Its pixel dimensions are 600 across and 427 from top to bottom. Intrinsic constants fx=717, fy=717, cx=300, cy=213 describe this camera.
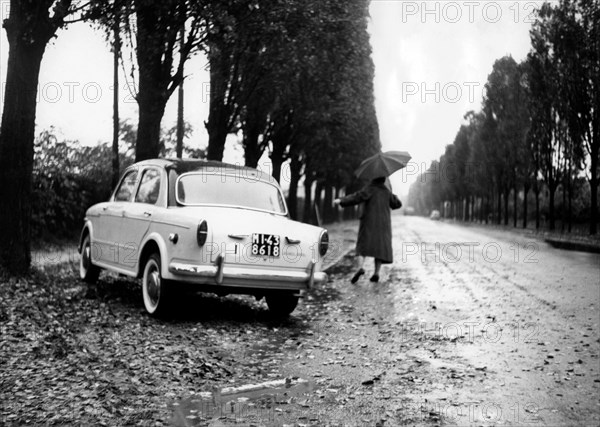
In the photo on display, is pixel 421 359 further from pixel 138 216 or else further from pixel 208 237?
pixel 138 216

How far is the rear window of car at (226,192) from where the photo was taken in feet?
29.9

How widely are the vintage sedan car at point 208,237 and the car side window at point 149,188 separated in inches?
0.6

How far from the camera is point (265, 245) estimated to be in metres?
8.38

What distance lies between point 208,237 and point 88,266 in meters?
3.96

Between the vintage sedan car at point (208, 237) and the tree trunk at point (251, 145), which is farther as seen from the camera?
the tree trunk at point (251, 145)

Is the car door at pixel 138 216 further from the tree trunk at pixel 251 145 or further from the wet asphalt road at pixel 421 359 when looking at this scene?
the tree trunk at pixel 251 145

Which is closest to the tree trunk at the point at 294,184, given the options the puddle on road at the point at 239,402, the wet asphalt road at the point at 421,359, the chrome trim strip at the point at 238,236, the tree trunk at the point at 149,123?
the tree trunk at the point at 149,123

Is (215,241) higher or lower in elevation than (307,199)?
lower

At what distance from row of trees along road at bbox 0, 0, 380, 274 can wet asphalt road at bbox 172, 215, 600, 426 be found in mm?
4736

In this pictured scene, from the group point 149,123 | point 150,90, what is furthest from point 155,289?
point 150,90

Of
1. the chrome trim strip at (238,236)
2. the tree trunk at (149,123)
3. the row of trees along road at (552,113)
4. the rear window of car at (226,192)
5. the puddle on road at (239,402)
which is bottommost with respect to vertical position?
the puddle on road at (239,402)

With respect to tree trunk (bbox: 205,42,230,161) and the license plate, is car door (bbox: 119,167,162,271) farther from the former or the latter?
tree trunk (bbox: 205,42,230,161)

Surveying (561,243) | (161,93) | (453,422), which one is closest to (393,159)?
(161,93)

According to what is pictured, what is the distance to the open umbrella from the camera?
42.5 ft
